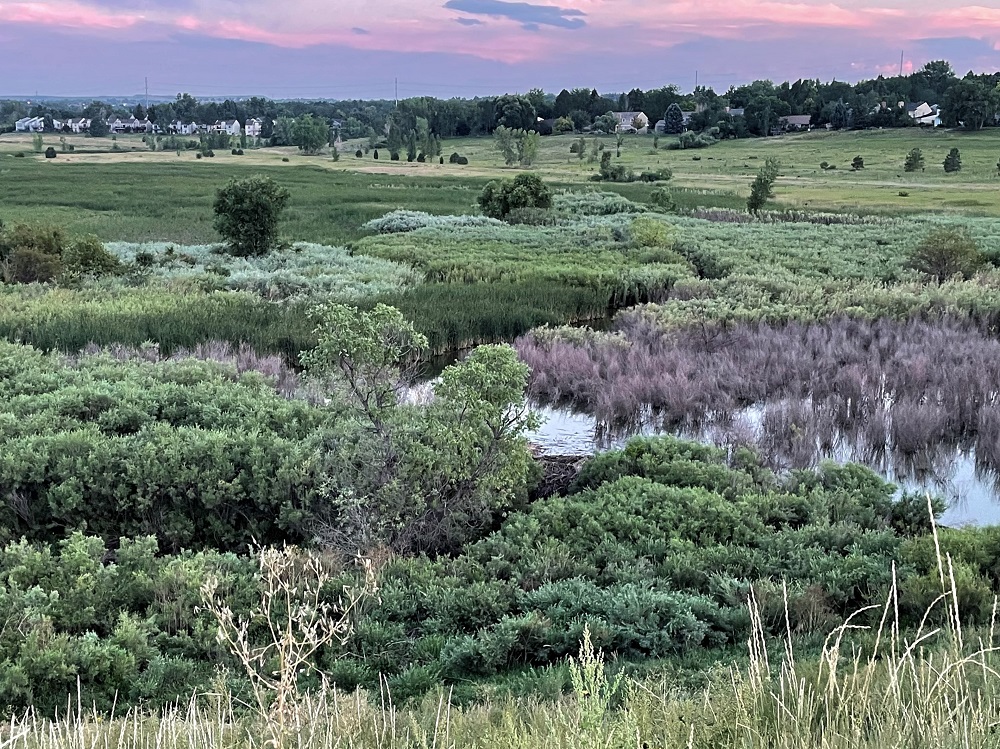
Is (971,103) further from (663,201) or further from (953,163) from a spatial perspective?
(663,201)

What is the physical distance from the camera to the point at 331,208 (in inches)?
1902

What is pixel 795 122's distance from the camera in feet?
380

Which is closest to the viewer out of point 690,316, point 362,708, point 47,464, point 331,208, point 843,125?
point 362,708

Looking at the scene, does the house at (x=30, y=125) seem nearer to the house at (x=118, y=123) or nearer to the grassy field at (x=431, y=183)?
the house at (x=118, y=123)

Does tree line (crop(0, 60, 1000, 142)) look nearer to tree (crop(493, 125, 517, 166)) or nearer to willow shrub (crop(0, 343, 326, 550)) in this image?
tree (crop(493, 125, 517, 166))

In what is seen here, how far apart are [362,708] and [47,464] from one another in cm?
700

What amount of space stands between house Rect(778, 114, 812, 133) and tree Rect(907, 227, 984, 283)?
92.4 metres

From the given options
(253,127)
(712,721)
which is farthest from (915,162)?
(253,127)

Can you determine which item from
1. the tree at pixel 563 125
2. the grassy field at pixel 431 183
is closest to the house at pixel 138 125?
the grassy field at pixel 431 183

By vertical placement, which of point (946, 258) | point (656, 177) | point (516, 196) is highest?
point (656, 177)

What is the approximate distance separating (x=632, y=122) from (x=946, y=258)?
387 ft

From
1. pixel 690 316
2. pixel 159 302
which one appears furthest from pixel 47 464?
pixel 690 316

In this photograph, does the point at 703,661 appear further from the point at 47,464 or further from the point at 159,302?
the point at 159,302

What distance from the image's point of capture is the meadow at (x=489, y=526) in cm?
418
